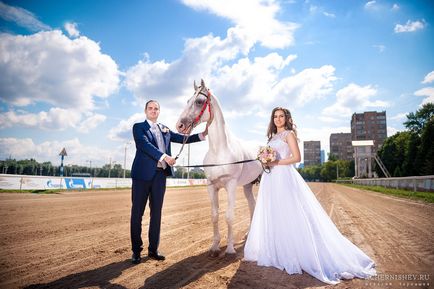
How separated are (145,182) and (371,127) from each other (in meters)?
148

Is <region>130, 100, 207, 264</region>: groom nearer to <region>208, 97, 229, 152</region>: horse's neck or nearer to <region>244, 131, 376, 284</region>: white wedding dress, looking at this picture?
<region>208, 97, 229, 152</region>: horse's neck

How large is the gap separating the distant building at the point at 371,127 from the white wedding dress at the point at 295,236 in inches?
5686

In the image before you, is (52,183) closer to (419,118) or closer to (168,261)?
(168,261)

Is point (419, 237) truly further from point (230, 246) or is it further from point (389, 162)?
point (389, 162)

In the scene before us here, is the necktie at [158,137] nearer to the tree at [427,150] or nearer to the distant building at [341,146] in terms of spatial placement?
the tree at [427,150]

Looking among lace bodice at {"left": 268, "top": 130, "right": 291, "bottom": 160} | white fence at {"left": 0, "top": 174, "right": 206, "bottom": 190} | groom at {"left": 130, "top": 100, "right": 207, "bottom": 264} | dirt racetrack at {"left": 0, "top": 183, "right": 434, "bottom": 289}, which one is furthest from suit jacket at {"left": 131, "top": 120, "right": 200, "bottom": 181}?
white fence at {"left": 0, "top": 174, "right": 206, "bottom": 190}

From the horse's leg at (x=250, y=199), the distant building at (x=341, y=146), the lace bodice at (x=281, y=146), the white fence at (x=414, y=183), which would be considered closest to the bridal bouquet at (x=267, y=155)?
the lace bodice at (x=281, y=146)

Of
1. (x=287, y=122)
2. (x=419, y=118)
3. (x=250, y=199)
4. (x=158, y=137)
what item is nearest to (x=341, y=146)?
(x=419, y=118)

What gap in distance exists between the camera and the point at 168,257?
4.23 metres

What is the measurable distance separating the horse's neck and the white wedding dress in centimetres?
96

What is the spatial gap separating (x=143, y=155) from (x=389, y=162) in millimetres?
72740

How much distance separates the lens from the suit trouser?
13.3 ft

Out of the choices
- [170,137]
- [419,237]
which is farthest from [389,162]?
[170,137]

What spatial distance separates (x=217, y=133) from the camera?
4.73m
